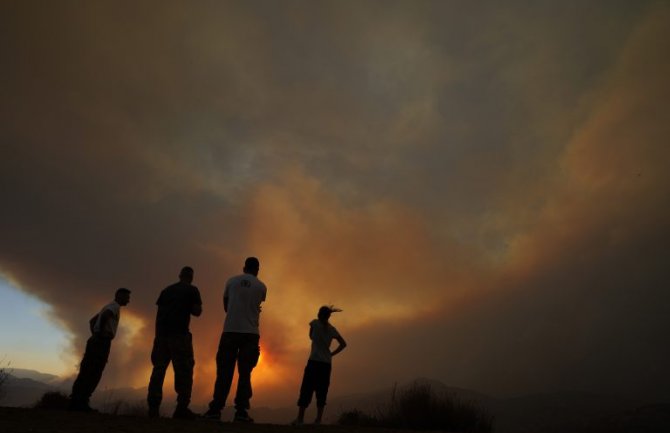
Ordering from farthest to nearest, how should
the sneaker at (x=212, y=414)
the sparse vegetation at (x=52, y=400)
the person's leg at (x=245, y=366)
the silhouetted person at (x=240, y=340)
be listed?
the sparse vegetation at (x=52, y=400), the silhouetted person at (x=240, y=340), the person's leg at (x=245, y=366), the sneaker at (x=212, y=414)

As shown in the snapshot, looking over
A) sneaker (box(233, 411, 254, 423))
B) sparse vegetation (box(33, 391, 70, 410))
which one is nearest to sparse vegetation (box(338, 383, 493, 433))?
sneaker (box(233, 411, 254, 423))

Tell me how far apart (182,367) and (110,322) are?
6.35ft

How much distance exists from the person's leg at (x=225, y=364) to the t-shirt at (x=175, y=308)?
815 mm

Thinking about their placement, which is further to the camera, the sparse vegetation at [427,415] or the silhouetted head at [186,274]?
the sparse vegetation at [427,415]

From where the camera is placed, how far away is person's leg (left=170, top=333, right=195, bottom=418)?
315 inches

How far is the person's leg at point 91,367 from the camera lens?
8.85 meters

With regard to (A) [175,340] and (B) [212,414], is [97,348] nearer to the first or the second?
(A) [175,340]

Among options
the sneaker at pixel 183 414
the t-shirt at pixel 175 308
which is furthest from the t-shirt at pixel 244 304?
the sneaker at pixel 183 414

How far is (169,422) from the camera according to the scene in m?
6.69

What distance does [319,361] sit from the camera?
9.16 meters

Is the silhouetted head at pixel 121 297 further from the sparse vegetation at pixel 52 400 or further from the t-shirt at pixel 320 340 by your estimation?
the sparse vegetation at pixel 52 400

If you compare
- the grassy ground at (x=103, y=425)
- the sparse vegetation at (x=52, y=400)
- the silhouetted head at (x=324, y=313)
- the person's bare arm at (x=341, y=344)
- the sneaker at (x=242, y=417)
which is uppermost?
the silhouetted head at (x=324, y=313)

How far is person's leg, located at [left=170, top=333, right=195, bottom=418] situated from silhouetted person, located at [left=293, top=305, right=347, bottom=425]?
207 centimetres

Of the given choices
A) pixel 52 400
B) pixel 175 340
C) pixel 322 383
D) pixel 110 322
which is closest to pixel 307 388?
pixel 322 383
